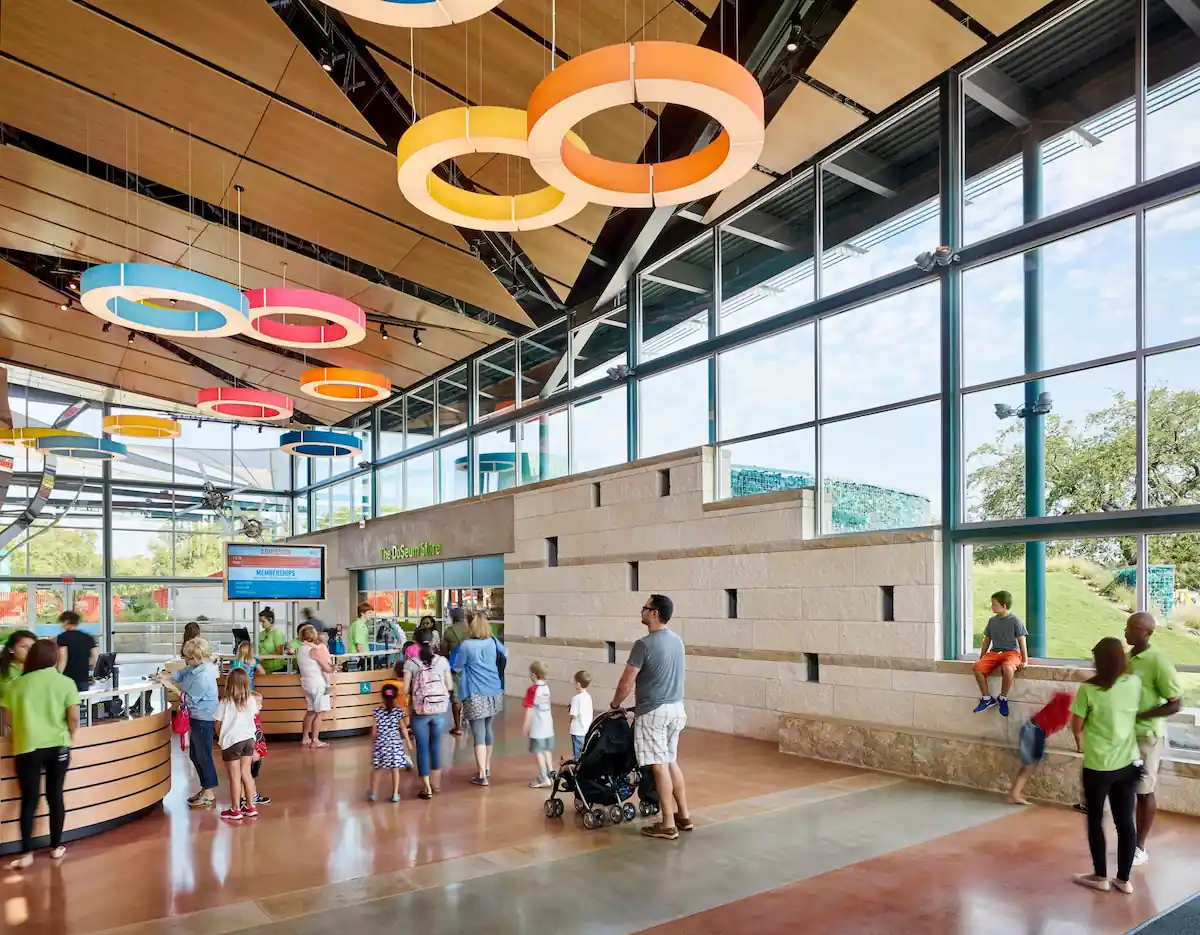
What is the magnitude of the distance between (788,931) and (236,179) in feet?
36.5

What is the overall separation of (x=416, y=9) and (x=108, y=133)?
7435 millimetres

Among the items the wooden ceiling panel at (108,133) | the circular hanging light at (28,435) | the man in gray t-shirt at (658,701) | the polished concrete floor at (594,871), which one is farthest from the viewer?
the circular hanging light at (28,435)

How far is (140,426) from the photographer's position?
1728 centimetres

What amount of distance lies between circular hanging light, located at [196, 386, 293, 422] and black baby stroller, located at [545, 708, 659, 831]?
10.6 meters

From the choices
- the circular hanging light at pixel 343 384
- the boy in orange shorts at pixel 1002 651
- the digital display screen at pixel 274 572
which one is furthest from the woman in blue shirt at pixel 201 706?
the digital display screen at pixel 274 572

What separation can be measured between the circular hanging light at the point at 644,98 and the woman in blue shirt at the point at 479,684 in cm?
396

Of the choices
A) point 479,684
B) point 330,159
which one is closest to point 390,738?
point 479,684

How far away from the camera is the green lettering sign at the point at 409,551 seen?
61.7 feet

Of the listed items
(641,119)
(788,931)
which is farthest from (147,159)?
(788,931)

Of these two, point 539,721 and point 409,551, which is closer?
point 539,721

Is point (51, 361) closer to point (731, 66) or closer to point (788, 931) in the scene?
point (731, 66)

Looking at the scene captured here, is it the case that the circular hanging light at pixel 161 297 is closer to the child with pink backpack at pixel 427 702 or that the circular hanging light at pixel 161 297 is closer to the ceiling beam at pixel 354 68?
the ceiling beam at pixel 354 68

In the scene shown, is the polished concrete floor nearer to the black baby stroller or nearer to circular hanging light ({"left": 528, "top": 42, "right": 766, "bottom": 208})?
the black baby stroller

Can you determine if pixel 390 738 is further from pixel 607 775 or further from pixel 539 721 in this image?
pixel 607 775
